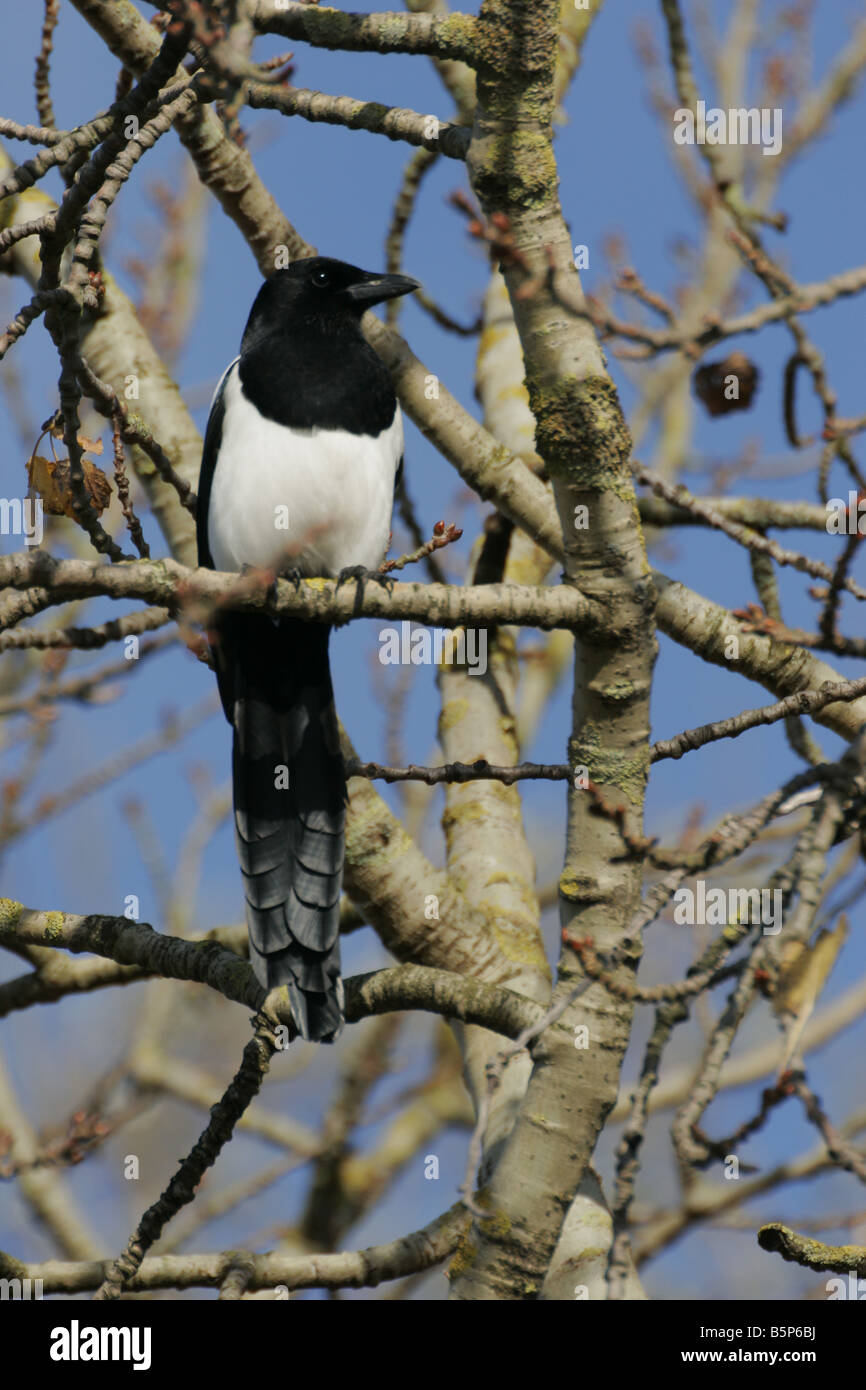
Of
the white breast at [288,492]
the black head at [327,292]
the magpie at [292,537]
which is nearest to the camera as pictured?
the magpie at [292,537]

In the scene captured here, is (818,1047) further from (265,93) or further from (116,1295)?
(265,93)

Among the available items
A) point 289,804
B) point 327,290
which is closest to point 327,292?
point 327,290

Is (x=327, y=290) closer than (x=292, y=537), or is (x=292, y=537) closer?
(x=292, y=537)

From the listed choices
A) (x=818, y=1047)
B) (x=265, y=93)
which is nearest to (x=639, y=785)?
(x=265, y=93)

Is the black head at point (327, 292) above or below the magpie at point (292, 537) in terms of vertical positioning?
above

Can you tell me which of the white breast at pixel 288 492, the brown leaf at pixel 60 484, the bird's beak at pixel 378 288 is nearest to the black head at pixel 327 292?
the bird's beak at pixel 378 288

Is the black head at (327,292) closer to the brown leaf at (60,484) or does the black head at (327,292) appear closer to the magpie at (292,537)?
the magpie at (292,537)

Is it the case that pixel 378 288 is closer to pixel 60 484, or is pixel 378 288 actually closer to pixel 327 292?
pixel 327 292

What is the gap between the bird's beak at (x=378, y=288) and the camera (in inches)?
176

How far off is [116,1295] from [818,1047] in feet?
11.1

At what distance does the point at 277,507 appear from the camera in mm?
4008

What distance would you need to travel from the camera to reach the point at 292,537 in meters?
4.05

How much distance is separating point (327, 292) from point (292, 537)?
937 millimetres

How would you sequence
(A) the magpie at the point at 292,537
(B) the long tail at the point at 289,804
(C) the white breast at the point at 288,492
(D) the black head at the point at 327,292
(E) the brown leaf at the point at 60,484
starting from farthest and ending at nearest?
(D) the black head at the point at 327,292 < (C) the white breast at the point at 288,492 < (A) the magpie at the point at 292,537 < (B) the long tail at the point at 289,804 < (E) the brown leaf at the point at 60,484
